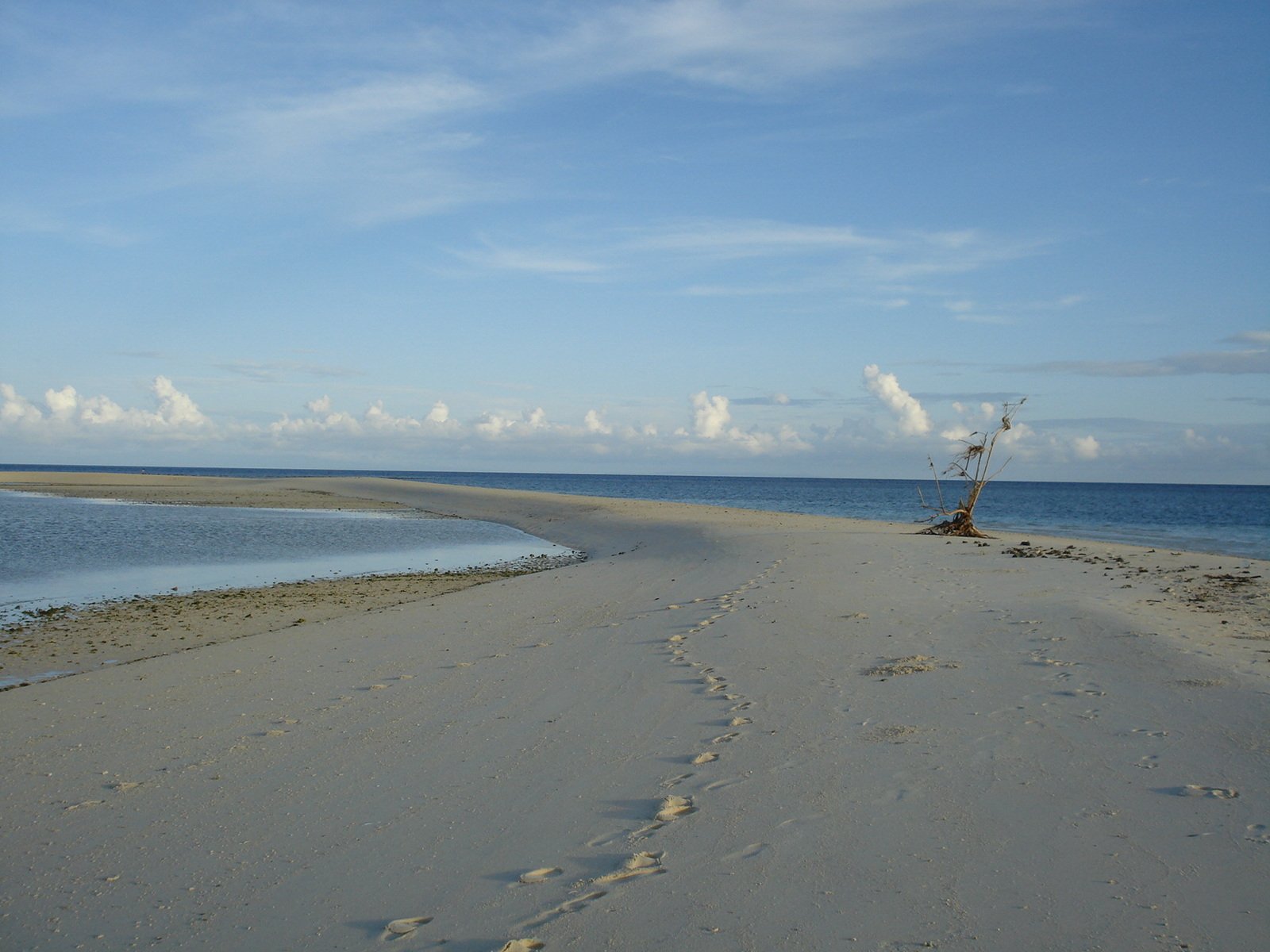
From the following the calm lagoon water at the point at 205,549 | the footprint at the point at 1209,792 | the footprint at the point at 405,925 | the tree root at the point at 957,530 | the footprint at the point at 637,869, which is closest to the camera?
the footprint at the point at 405,925

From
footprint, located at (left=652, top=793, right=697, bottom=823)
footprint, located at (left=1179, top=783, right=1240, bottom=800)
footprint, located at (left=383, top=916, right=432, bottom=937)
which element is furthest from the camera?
footprint, located at (left=1179, top=783, right=1240, bottom=800)

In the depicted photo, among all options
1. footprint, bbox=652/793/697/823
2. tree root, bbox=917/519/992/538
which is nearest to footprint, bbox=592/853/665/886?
footprint, bbox=652/793/697/823

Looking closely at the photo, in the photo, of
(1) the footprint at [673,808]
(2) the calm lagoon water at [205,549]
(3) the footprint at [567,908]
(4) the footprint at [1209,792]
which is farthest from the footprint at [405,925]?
(2) the calm lagoon water at [205,549]

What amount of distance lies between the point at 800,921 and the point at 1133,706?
4.40 metres

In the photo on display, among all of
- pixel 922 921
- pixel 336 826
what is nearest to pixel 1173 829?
pixel 922 921

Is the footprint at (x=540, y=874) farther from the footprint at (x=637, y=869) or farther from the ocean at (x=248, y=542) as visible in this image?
the ocean at (x=248, y=542)

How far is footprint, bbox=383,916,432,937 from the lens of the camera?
3.89 metres

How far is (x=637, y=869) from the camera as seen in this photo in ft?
14.4

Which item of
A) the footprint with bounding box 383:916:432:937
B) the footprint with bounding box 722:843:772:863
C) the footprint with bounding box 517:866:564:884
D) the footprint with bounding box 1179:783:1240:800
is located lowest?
the footprint with bounding box 383:916:432:937

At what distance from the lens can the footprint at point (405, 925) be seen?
3.89m

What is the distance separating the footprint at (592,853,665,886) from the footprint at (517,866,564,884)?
0.22 metres

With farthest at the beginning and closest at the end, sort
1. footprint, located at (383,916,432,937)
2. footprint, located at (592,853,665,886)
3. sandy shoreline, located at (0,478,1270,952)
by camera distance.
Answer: footprint, located at (592,853,665,886) < sandy shoreline, located at (0,478,1270,952) < footprint, located at (383,916,432,937)

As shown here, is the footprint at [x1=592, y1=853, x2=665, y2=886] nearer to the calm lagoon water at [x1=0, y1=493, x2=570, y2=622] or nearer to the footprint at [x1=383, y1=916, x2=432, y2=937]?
the footprint at [x1=383, y1=916, x2=432, y2=937]

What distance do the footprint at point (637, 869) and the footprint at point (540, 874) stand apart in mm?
224
